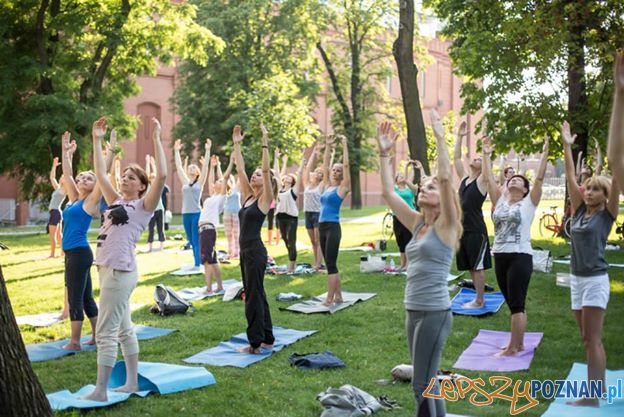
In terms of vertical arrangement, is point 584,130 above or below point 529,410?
above

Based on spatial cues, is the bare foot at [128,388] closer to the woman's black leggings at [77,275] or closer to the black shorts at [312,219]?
the woman's black leggings at [77,275]

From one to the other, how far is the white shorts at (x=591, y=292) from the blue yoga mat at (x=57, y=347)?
5326 millimetres

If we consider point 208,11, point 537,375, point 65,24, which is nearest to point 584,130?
point 537,375

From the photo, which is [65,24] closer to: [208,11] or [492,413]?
[208,11]

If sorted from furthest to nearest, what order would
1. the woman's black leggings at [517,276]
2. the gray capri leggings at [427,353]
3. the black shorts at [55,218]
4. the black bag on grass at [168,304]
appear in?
the black shorts at [55,218], the black bag on grass at [168,304], the woman's black leggings at [517,276], the gray capri leggings at [427,353]

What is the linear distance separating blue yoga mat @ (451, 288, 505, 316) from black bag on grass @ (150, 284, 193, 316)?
410 centimetres

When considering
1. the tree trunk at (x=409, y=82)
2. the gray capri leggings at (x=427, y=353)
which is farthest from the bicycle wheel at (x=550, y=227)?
the gray capri leggings at (x=427, y=353)

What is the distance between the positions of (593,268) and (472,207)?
455cm

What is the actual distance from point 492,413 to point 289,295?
6.04 m

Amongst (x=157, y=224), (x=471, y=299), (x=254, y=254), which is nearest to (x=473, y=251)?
(x=471, y=299)

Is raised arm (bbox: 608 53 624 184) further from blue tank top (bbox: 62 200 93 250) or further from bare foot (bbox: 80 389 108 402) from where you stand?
blue tank top (bbox: 62 200 93 250)

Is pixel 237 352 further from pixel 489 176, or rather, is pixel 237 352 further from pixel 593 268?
pixel 593 268

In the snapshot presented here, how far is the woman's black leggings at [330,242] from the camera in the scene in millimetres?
10648

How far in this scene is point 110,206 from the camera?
21.5ft
